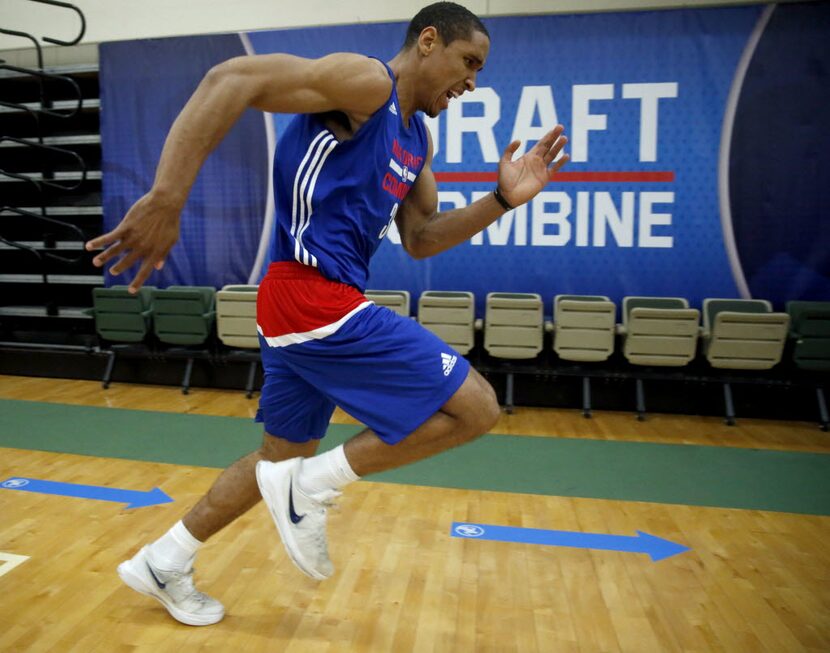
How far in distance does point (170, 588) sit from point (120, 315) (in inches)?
156

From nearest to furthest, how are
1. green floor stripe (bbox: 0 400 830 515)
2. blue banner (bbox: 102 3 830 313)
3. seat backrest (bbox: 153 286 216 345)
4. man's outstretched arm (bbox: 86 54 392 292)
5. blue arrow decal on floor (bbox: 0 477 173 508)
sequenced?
man's outstretched arm (bbox: 86 54 392 292) → blue arrow decal on floor (bbox: 0 477 173 508) → green floor stripe (bbox: 0 400 830 515) → blue banner (bbox: 102 3 830 313) → seat backrest (bbox: 153 286 216 345)

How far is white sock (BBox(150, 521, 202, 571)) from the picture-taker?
6.45 feet

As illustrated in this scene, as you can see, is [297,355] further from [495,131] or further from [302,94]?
[495,131]

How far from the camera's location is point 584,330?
15.4ft

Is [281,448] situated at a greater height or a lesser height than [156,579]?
greater

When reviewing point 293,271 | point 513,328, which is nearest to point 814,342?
point 513,328

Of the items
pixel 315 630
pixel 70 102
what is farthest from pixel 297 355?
pixel 70 102

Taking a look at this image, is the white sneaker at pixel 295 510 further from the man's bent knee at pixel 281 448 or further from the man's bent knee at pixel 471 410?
the man's bent knee at pixel 471 410

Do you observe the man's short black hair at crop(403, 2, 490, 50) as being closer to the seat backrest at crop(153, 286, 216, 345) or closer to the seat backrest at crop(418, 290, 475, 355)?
the seat backrest at crop(418, 290, 475, 355)

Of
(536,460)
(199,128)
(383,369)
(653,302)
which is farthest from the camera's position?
(653,302)

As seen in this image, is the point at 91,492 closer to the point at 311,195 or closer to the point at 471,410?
the point at 311,195

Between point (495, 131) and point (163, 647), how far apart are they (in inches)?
187

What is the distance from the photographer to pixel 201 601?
203cm

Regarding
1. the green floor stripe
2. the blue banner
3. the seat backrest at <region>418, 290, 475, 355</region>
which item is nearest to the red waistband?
the green floor stripe
